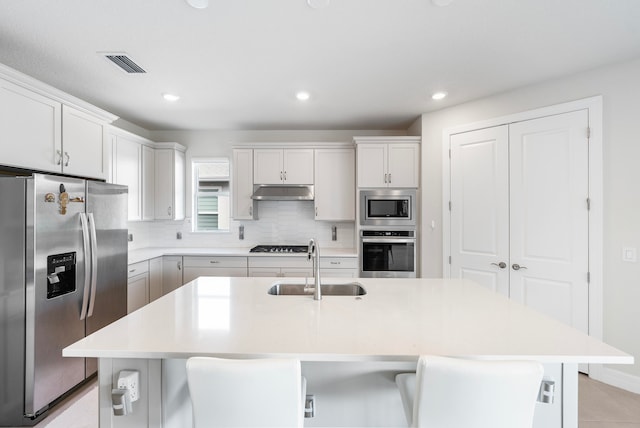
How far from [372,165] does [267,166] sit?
4.40 ft

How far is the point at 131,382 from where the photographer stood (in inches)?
45.7

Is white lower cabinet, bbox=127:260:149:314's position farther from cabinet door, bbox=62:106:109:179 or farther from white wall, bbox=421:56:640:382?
white wall, bbox=421:56:640:382

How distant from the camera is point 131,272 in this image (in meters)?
3.07

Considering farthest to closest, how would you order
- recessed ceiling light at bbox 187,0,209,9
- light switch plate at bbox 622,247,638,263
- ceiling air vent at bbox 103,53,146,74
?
1. light switch plate at bbox 622,247,638,263
2. ceiling air vent at bbox 103,53,146,74
3. recessed ceiling light at bbox 187,0,209,9

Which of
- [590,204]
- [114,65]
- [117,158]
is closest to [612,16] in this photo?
[590,204]

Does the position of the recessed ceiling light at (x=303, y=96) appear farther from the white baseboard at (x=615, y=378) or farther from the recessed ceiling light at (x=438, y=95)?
the white baseboard at (x=615, y=378)

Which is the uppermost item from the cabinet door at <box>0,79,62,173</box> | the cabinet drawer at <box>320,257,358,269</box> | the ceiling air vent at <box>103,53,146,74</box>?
the ceiling air vent at <box>103,53,146,74</box>

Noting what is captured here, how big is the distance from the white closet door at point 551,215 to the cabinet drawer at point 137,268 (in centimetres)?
375

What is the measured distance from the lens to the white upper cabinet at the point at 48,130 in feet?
6.32

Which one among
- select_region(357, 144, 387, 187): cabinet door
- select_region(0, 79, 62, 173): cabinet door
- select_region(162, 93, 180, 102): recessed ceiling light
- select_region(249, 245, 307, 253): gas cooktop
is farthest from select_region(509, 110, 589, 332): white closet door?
select_region(0, 79, 62, 173): cabinet door

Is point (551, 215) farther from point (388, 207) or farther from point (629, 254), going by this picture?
point (388, 207)

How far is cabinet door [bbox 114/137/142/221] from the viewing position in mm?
3293

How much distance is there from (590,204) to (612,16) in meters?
1.39

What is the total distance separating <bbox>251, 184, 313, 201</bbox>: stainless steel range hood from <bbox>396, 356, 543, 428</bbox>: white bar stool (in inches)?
119
